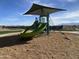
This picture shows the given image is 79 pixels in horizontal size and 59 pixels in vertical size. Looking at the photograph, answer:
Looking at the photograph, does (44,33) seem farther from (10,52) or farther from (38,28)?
(10,52)

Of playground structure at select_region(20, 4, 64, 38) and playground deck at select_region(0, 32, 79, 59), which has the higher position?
playground structure at select_region(20, 4, 64, 38)

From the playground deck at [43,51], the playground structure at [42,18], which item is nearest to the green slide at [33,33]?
the playground structure at [42,18]

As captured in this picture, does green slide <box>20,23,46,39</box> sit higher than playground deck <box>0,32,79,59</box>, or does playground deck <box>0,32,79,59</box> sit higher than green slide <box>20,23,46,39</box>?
green slide <box>20,23,46,39</box>

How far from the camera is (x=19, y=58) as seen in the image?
10297 millimetres

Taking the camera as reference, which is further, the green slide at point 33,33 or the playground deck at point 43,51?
the green slide at point 33,33

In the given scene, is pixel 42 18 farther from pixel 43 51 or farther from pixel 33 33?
pixel 43 51

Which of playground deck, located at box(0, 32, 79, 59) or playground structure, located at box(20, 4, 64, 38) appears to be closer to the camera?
playground deck, located at box(0, 32, 79, 59)

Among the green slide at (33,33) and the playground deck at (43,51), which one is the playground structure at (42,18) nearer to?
the green slide at (33,33)

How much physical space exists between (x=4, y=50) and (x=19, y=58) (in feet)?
6.20

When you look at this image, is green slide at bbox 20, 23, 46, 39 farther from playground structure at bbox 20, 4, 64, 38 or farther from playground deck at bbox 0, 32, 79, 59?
playground deck at bbox 0, 32, 79, 59

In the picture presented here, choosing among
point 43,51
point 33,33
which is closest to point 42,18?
point 33,33

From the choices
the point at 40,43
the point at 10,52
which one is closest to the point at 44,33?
the point at 40,43

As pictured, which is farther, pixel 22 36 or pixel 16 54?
pixel 22 36

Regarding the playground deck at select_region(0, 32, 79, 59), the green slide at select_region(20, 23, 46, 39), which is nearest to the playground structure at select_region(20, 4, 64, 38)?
the green slide at select_region(20, 23, 46, 39)
